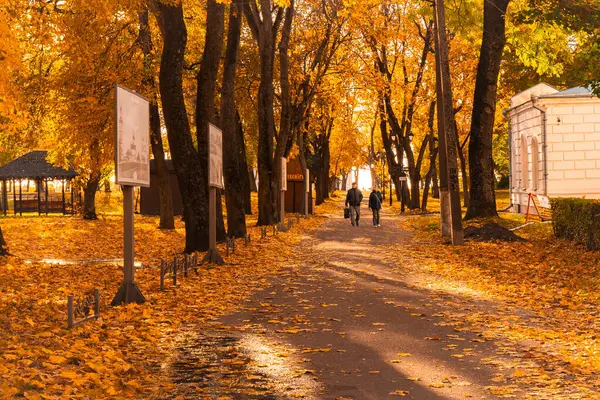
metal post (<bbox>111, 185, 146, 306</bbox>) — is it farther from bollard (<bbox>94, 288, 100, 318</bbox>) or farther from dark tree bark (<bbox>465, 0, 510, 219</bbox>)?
dark tree bark (<bbox>465, 0, 510, 219</bbox>)

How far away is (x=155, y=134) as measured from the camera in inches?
1335

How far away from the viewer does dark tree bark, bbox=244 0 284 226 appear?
100 ft

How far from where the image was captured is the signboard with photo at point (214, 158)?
18.6 meters

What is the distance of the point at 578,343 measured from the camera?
9.62 metres

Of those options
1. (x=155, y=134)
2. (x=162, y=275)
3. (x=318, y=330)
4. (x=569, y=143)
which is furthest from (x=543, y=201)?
(x=318, y=330)

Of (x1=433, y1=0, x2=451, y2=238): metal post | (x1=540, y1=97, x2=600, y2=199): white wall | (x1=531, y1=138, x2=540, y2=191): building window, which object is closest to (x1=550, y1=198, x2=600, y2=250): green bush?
(x1=433, y1=0, x2=451, y2=238): metal post

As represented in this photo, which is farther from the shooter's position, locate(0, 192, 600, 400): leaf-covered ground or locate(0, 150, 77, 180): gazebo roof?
locate(0, 150, 77, 180): gazebo roof

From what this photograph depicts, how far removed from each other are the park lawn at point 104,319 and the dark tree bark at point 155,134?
7.67 meters

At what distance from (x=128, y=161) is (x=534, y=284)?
7193 mm

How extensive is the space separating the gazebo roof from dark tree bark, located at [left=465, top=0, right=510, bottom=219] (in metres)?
33.2

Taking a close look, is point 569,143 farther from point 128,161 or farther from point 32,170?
point 32,170

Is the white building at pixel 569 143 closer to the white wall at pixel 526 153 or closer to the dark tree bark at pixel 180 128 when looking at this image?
the white wall at pixel 526 153

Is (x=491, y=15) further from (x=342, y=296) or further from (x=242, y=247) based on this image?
(x=342, y=296)

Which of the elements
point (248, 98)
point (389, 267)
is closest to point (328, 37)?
point (248, 98)
